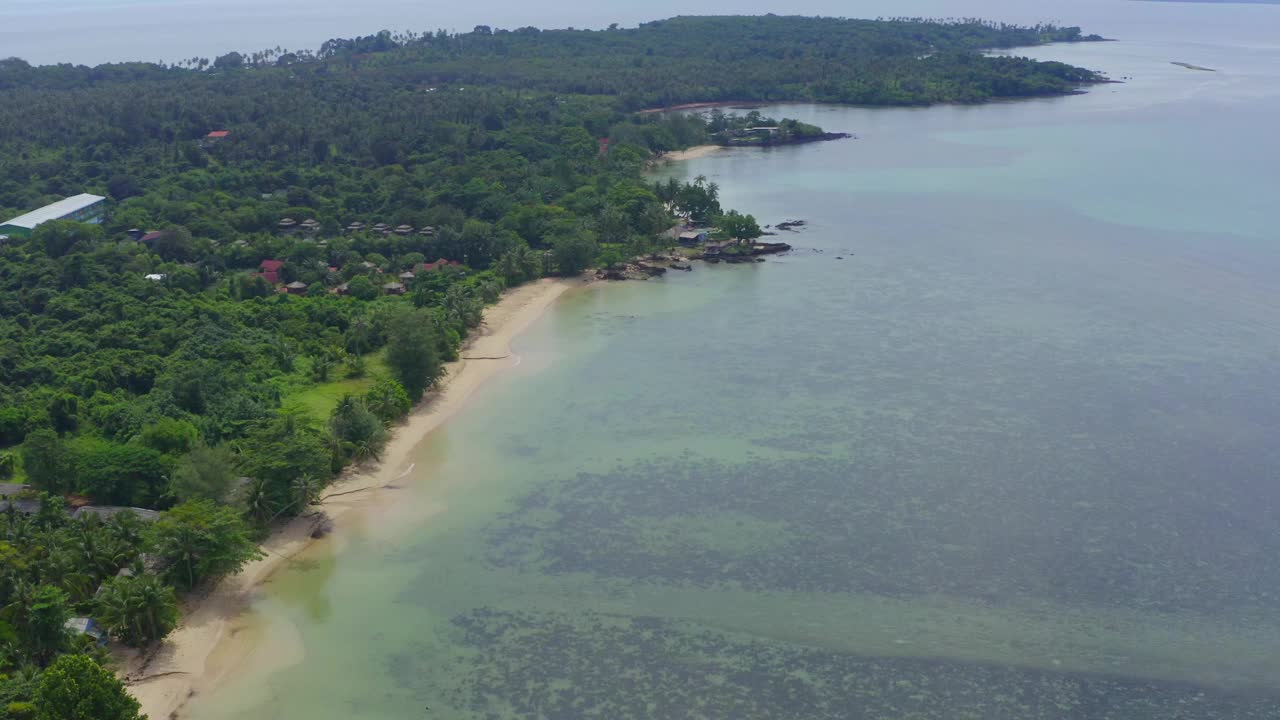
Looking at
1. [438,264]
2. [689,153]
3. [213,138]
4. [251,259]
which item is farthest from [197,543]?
[689,153]

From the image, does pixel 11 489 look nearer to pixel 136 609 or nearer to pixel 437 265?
pixel 136 609

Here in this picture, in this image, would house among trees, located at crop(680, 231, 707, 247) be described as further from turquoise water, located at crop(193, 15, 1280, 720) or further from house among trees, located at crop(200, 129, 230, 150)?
house among trees, located at crop(200, 129, 230, 150)

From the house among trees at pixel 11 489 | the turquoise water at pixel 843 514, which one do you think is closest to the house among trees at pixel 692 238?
the turquoise water at pixel 843 514

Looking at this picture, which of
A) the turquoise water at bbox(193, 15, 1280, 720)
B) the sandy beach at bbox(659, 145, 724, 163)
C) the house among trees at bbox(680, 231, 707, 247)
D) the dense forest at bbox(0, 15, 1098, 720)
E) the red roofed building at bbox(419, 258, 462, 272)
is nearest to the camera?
the turquoise water at bbox(193, 15, 1280, 720)

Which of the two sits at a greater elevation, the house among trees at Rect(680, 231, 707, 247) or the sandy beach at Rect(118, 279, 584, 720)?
the house among trees at Rect(680, 231, 707, 247)

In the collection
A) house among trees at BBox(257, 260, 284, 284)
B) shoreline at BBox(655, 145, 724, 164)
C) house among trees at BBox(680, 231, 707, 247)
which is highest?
shoreline at BBox(655, 145, 724, 164)

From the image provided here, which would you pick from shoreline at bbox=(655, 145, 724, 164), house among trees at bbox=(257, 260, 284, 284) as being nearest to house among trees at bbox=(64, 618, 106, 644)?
house among trees at bbox=(257, 260, 284, 284)

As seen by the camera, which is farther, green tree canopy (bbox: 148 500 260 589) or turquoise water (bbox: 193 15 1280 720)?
green tree canopy (bbox: 148 500 260 589)
